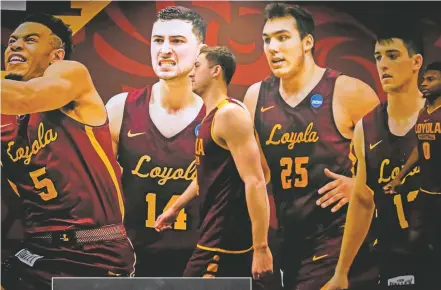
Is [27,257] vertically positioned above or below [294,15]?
below

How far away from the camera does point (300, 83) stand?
3.38 meters

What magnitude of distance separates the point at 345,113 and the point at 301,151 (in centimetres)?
37

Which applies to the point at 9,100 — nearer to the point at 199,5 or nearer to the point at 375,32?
the point at 199,5

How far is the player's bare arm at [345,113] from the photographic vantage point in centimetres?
333

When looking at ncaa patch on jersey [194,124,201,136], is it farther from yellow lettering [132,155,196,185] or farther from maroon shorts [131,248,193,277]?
maroon shorts [131,248,193,277]

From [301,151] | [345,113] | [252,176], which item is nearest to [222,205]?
[252,176]

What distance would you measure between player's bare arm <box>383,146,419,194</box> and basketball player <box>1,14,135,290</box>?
165 centimetres

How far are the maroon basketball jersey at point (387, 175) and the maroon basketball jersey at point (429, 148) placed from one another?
46mm

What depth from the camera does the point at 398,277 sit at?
3.32 meters

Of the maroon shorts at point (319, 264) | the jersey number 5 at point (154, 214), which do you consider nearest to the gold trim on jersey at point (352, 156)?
the maroon shorts at point (319, 264)

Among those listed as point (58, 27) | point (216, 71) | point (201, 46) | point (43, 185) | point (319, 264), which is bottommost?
point (319, 264)

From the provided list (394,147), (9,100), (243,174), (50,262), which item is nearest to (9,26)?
(9,100)

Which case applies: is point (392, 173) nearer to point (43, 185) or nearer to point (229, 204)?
point (229, 204)

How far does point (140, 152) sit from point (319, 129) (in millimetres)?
1129
